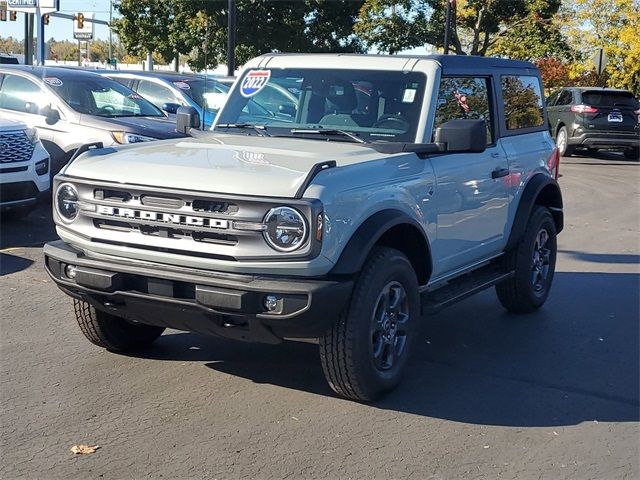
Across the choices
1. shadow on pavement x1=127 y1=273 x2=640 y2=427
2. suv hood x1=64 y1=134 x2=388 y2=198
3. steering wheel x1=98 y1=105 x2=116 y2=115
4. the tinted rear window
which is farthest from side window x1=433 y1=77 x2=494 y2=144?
the tinted rear window

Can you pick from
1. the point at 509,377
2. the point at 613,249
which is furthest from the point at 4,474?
the point at 613,249

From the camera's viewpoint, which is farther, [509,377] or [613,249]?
[613,249]

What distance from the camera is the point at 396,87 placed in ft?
19.0

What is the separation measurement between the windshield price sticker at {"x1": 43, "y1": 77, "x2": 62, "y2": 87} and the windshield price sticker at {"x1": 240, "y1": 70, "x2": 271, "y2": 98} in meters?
5.97

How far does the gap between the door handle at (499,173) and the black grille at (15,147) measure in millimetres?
5366

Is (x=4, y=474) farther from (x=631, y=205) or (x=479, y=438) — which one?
(x=631, y=205)

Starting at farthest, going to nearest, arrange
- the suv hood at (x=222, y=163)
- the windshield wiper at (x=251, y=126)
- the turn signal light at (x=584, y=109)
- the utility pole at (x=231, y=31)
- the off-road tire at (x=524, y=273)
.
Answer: the turn signal light at (x=584, y=109)
the utility pole at (x=231, y=31)
the off-road tire at (x=524, y=273)
the windshield wiper at (x=251, y=126)
the suv hood at (x=222, y=163)

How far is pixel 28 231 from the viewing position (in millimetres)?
9680

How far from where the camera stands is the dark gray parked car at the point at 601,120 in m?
20.6

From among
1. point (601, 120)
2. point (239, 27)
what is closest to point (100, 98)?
point (601, 120)

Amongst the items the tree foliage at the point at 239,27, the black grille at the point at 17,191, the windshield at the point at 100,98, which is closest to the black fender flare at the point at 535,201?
the black grille at the point at 17,191

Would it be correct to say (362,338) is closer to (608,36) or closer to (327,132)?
(327,132)

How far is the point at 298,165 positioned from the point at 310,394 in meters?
1.35

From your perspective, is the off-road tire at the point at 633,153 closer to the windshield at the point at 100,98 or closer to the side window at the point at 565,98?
the side window at the point at 565,98
